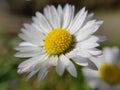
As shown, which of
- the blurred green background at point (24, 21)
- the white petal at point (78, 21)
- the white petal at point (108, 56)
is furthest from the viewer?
the blurred green background at point (24, 21)

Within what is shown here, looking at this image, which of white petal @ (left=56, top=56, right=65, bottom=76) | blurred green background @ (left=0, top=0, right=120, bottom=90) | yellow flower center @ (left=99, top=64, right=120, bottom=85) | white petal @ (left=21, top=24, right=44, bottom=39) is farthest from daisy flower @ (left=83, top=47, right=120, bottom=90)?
white petal @ (left=56, top=56, right=65, bottom=76)

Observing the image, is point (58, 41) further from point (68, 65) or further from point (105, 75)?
point (105, 75)

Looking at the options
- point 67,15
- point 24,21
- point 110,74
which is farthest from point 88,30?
point 24,21

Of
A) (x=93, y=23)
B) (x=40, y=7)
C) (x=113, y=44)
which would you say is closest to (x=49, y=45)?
(x=93, y=23)

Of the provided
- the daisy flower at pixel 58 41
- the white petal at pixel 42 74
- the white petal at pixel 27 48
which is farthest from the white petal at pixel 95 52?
the white petal at pixel 27 48

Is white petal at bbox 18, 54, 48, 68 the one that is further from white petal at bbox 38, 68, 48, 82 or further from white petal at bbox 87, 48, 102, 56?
white petal at bbox 87, 48, 102, 56

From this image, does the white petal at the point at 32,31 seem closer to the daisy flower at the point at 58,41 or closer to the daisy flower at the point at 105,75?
the daisy flower at the point at 58,41
